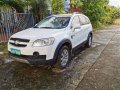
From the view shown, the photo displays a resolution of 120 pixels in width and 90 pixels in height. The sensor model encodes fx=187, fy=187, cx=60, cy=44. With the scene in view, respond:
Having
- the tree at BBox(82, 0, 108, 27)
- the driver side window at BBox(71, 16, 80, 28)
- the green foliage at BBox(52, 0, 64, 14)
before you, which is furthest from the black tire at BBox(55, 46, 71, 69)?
the tree at BBox(82, 0, 108, 27)

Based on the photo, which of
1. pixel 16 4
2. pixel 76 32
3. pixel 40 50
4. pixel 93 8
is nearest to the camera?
pixel 40 50

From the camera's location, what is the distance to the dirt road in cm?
466

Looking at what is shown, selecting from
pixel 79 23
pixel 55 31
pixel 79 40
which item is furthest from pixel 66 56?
pixel 79 23

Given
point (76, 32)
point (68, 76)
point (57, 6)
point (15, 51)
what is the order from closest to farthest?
point (68, 76) < point (15, 51) < point (76, 32) < point (57, 6)

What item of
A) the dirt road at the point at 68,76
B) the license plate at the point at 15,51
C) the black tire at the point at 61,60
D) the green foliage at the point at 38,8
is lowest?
the dirt road at the point at 68,76

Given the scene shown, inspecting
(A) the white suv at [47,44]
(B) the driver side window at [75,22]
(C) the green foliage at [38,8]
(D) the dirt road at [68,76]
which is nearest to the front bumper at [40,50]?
(A) the white suv at [47,44]

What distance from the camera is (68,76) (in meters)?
5.29

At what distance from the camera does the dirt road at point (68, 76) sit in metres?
4.66

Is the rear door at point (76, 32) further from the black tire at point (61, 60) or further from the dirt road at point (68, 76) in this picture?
the dirt road at point (68, 76)

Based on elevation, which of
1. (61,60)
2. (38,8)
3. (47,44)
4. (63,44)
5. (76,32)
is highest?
(38,8)

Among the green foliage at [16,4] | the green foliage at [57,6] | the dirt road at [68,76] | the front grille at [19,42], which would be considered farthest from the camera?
the green foliage at [16,4]

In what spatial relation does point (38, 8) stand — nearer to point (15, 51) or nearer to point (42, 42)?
point (15, 51)

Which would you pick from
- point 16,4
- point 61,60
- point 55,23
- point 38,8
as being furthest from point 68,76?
point 16,4

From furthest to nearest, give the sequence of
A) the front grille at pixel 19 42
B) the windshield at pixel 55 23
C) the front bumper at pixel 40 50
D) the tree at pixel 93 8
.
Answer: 1. the tree at pixel 93 8
2. the windshield at pixel 55 23
3. the front grille at pixel 19 42
4. the front bumper at pixel 40 50
